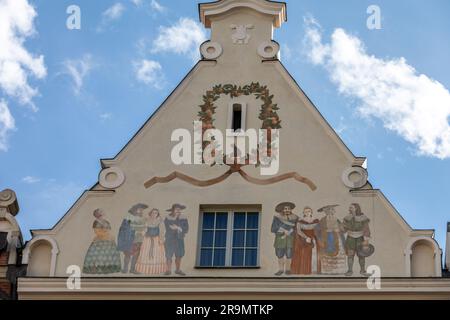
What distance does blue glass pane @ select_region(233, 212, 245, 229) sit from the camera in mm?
21078

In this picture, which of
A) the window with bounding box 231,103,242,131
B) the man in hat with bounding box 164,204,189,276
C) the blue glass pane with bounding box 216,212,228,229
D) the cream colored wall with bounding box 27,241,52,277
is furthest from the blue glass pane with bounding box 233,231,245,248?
the cream colored wall with bounding box 27,241,52,277

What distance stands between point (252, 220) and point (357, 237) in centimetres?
193

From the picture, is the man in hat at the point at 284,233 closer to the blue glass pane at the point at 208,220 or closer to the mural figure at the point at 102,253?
the blue glass pane at the point at 208,220

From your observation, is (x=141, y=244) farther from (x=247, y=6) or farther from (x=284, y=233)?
(x=247, y=6)

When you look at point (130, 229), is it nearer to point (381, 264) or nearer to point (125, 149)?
point (125, 149)

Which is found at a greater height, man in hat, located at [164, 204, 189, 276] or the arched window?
the arched window

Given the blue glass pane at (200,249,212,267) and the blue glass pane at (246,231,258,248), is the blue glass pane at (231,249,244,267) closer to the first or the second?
the blue glass pane at (246,231,258,248)

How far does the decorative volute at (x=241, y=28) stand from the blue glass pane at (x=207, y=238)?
3.73 m

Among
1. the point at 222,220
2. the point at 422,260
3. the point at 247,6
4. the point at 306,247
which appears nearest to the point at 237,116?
the point at 222,220

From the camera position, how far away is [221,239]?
68.8ft

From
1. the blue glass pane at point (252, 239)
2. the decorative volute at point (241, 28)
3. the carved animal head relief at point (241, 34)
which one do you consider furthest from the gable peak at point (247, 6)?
the blue glass pane at point (252, 239)

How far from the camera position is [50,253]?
21.0 metres

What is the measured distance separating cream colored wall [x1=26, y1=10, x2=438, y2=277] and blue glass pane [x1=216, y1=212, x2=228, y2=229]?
Answer: 0.88 feet
